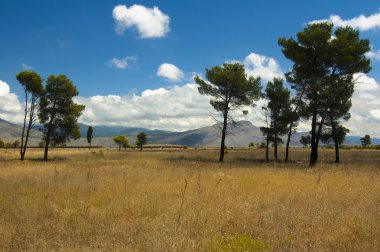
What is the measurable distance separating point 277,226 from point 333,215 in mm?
1680

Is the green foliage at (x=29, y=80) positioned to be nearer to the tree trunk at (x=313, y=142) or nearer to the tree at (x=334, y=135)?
the tree trunk at (x=313, y=142)

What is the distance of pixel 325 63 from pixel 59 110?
29.1 metres


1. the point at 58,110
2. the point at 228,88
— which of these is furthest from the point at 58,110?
the point at 228,88

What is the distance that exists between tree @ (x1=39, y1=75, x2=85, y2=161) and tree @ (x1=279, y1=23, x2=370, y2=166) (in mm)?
25600

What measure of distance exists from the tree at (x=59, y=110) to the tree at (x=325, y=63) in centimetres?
2560

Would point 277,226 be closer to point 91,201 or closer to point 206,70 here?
point 91,201

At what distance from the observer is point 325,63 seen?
26203mm

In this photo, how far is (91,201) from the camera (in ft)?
31.3

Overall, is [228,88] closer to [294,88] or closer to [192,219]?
[294,88]

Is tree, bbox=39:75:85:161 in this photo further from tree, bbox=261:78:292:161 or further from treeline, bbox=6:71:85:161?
tree, bbox=261:78:292:161

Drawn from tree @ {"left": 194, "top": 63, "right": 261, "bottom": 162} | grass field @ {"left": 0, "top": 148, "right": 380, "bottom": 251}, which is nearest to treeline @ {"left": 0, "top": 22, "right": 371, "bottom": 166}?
tree @ {"left": 194, "top": 63, "right": 261, "bottom": 162}

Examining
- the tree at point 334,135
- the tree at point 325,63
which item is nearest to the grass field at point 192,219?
the tree at point 325,63

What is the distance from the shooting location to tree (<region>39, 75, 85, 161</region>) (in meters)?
38.4

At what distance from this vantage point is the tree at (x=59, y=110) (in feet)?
126
